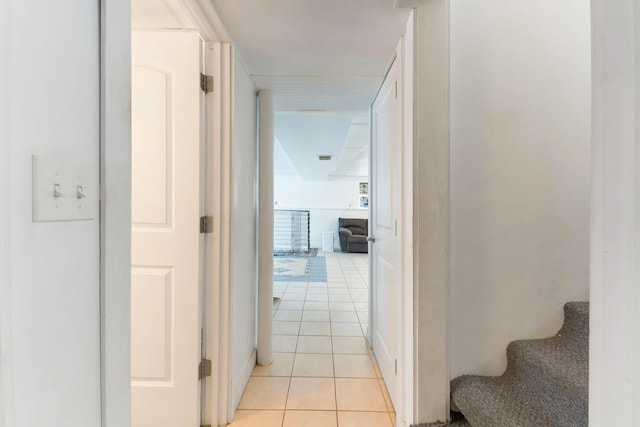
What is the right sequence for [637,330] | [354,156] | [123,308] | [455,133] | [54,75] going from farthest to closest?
[354,156], [455,133], [123,308], [54,75], [637,330]

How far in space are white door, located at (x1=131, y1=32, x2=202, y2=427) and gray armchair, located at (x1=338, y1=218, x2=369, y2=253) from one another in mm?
6456

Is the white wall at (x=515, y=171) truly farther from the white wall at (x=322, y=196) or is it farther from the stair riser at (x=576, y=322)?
the white wall at (x=322, y=196)

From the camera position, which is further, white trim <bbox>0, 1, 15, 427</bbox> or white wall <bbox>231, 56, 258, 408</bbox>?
white wall <bbox>231, 56, 258, 408</bbox>

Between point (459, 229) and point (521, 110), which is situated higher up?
point (521, 110)

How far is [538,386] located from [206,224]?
5.87 ft

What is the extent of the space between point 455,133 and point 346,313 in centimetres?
253

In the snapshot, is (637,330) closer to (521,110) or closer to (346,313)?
(521,110)

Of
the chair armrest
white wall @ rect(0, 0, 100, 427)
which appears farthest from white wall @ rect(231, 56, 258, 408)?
the chair armrest

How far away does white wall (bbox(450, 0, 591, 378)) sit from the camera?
150cm

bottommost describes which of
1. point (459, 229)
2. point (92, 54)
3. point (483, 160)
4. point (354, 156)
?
point (459, 229)

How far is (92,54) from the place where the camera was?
69cm

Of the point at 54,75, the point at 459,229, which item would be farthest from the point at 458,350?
the point at 54,75

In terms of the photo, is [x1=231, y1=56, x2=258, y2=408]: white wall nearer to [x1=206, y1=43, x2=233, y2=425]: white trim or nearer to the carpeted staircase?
[x1=206, y1=43, x2=233, y2=425]: white trim

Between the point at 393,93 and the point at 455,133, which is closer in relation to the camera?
the point at 455,133
